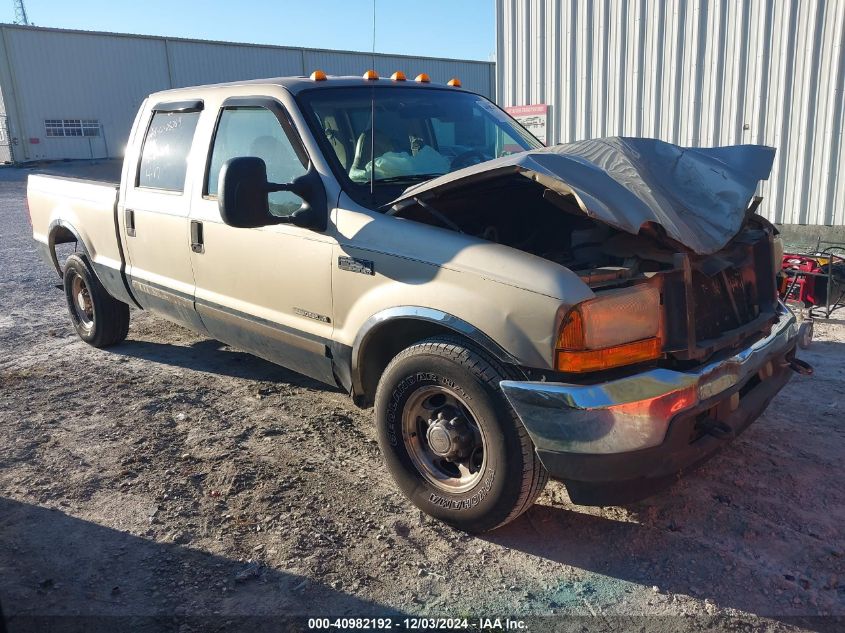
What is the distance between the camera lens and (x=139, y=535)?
3.25 m

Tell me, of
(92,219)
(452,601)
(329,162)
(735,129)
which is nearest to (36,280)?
(92,219)

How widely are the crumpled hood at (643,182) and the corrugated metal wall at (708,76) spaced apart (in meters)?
4.75

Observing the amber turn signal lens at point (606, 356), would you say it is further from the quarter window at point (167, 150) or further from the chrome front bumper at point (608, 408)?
the quarter window at point (167, 150)

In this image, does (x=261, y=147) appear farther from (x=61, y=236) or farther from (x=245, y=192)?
(x=61, y=236)

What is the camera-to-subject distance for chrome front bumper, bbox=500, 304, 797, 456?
8.74 ft

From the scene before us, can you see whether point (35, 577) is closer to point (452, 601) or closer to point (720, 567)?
point (452, 601)

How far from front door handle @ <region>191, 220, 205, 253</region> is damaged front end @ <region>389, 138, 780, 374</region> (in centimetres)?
159

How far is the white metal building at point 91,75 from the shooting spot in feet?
103

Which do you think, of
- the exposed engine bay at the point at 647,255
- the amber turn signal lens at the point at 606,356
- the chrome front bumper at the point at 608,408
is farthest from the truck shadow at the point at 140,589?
the exposed engine bay at the point at 647,255

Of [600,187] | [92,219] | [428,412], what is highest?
[600,187]

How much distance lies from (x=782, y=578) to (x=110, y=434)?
3685 millimetres

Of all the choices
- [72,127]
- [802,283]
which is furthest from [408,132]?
[72,127]

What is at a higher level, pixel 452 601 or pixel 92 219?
pixel 92 219

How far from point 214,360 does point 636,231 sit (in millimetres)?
4001
